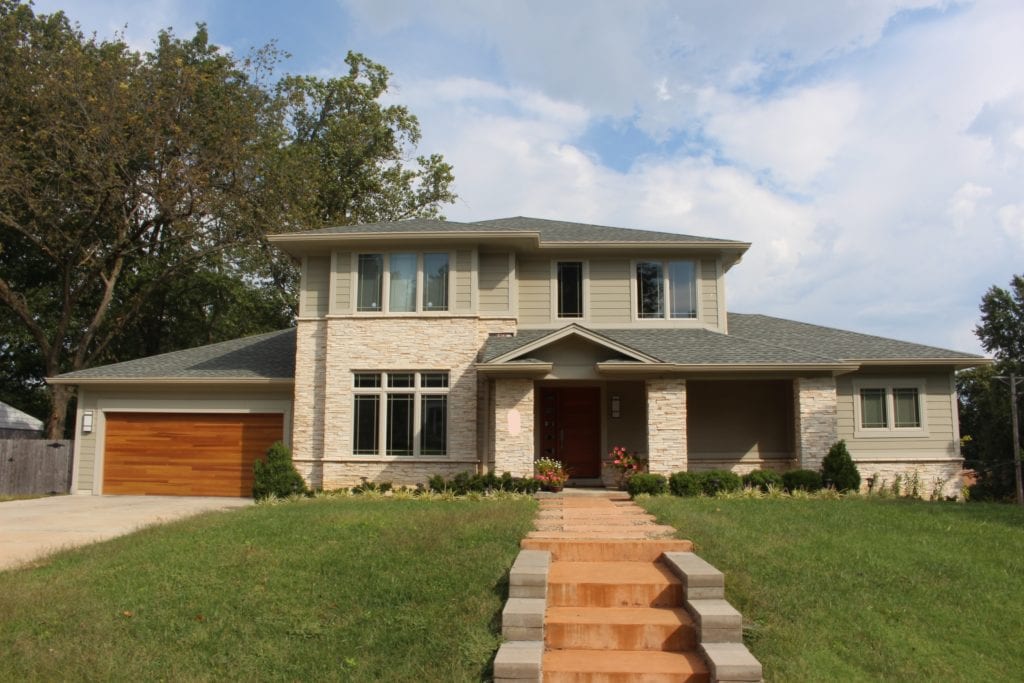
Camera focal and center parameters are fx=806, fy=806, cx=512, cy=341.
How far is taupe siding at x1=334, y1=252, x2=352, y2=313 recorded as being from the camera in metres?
17.2

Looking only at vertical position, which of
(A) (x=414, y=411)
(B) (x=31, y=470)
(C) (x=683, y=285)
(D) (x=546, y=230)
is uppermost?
(D) (x=546, y=230)

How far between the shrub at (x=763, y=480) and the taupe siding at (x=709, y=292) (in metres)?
4.16

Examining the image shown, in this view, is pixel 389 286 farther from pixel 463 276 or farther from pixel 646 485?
pixel 646 485

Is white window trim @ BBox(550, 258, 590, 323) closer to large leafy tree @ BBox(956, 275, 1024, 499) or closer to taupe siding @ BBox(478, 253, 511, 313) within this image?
taupe siding @ BBox(478, 253, 511, 313)

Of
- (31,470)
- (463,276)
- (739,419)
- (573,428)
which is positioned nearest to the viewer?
(463,276)

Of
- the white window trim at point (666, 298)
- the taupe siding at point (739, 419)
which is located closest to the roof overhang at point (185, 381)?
the white window trim at point (666, 298)

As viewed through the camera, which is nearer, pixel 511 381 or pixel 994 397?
pixel 511 381

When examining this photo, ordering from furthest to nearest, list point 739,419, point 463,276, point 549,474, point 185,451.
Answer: point 185,451, point 739,419, point 463,276, point 549,474

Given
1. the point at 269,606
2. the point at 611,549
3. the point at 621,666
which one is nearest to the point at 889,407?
the point at 611,549

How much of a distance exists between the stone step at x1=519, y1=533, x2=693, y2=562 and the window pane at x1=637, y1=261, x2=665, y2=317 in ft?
33.8

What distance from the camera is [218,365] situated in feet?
62.8

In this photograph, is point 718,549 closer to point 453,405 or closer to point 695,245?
Answer: point 453,405

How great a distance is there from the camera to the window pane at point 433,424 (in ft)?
55.1

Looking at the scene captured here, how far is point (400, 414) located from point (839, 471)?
8807mm
